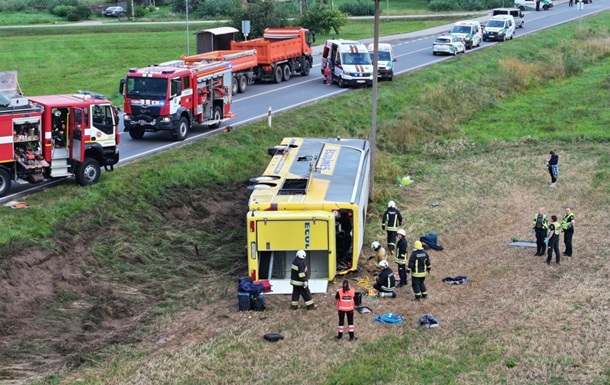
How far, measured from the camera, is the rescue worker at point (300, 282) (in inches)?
782

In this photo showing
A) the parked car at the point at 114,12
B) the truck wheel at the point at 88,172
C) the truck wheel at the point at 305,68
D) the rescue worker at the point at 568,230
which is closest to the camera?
the rescue worker at the point at 568,230

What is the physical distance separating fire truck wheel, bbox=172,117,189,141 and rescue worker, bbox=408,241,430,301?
1478 centimetres

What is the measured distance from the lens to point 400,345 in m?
18.2

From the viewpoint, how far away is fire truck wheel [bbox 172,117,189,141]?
1307 inches

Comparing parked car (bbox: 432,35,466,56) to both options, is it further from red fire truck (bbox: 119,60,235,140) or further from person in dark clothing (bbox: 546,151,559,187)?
person in dark clothing (bbox: 546,151,559,187)

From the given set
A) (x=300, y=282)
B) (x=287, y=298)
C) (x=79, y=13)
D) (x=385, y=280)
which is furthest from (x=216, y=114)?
(x=79, y=13)

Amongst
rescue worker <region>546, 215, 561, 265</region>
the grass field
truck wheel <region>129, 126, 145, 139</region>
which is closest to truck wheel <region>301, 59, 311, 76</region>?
the grass field

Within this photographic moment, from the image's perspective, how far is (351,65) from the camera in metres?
45.3

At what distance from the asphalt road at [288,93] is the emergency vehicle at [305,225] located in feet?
26.4

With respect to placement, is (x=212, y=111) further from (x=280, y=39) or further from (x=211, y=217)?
(x=280, y=39)

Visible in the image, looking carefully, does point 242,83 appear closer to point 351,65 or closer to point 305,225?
point 351,65

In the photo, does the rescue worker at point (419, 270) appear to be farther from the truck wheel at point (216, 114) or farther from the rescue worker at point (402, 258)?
the truck wheel at point (216, 114)

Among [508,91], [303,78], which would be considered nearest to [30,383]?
[303,78]

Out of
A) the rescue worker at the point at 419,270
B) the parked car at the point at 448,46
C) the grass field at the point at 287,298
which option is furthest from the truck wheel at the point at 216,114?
the parked car at the point at 448,46
